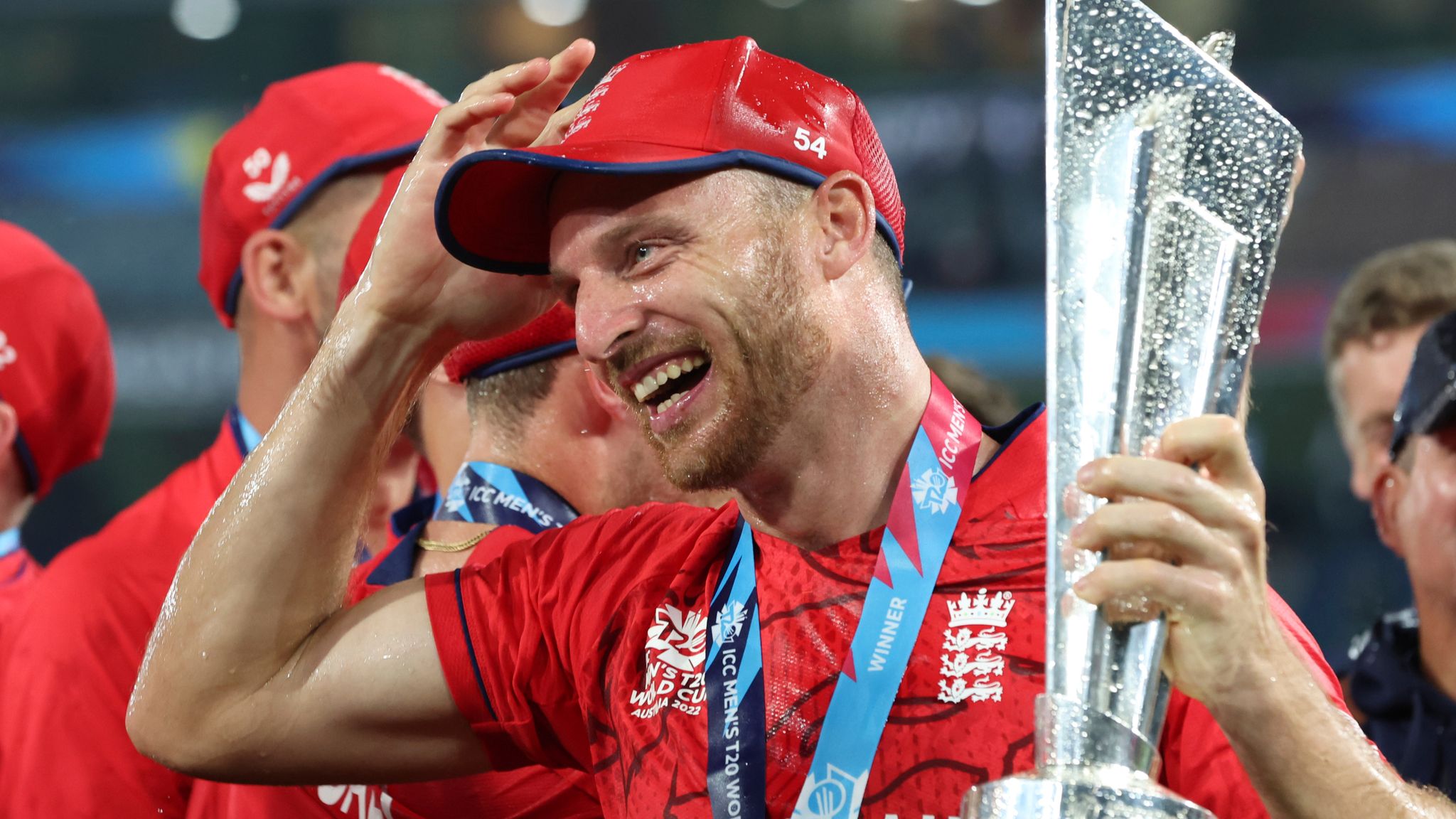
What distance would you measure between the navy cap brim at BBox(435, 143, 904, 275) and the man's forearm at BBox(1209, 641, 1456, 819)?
81 cm

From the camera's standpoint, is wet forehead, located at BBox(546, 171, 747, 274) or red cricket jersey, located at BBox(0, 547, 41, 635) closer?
wet forehead, located at BBox(546, 171, 747, 274)

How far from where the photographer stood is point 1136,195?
3.51ft

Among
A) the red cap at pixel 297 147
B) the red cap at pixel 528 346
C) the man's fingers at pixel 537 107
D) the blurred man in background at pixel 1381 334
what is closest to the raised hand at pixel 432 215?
the man's fingers at pixel 537 107

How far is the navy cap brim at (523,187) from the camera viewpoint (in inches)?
64.9

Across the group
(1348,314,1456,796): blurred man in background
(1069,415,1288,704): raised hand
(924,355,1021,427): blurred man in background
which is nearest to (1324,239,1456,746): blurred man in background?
(1348,314,1456,796): blurred man in background

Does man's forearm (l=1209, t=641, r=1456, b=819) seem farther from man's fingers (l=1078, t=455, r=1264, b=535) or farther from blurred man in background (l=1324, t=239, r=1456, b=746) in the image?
blurred man in background (l=1324, t=239, r=1456, b=746)

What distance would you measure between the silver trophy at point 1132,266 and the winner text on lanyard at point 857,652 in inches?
18.1

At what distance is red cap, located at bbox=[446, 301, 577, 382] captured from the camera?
8.05ft

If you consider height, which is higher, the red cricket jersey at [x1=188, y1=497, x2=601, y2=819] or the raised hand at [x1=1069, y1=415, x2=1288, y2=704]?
the raised hand at [x1=1069, y1=415, x2=1288, y2=704]

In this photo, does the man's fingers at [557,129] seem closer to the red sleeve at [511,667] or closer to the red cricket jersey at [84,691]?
the red sleeve at [511,667]

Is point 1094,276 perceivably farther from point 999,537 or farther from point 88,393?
point 88,393

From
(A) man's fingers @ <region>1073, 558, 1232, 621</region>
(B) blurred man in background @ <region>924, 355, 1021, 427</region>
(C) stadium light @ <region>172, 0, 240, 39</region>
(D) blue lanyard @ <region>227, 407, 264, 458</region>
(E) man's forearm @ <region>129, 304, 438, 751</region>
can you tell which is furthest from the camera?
(C) stadium light @ <region>172, 0, 240, 39</region>

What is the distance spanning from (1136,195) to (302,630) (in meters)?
1.26

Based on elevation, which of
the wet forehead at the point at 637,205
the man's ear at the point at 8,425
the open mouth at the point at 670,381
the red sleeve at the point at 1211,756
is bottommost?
the man's ear at the point at 8,425
